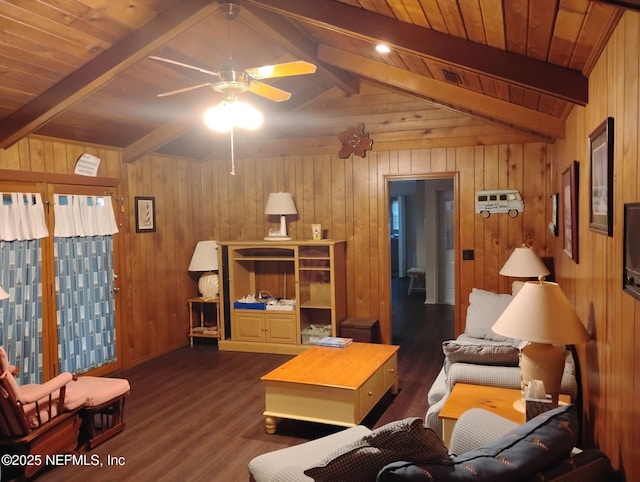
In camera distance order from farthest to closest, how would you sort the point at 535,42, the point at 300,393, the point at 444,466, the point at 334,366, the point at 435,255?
the point at 435,255, the point at 334,366, the point at 300,393, the point at 535,42, the point at 444,466

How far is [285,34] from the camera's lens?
3.98 metres

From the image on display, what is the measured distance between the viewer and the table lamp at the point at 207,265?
6.27 metres

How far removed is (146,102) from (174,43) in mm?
930

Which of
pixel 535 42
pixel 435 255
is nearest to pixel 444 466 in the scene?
pixel 535 42

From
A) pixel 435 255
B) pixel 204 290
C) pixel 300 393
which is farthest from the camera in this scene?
pixel 435 255

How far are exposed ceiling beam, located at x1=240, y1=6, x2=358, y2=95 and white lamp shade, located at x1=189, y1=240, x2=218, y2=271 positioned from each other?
2532mm

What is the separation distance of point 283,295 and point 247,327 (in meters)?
0.66

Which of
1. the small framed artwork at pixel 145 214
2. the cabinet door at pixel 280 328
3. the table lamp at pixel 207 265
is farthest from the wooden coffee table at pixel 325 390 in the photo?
the small framed artwork at pixel 145 214

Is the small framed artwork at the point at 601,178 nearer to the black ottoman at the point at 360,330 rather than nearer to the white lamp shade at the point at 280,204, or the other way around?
the black ottoman at the point at 360,330

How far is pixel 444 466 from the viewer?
1538mm

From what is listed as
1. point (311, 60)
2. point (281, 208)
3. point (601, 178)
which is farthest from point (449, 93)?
point (281, 208)

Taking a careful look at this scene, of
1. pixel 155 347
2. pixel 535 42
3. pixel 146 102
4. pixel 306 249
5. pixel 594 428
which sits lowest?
pixel 155 347

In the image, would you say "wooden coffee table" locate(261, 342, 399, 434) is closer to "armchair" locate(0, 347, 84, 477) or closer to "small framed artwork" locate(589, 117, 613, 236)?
"armchair" locate(0, 347, 84, 477)

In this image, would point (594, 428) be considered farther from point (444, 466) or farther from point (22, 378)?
point (22, 378)
